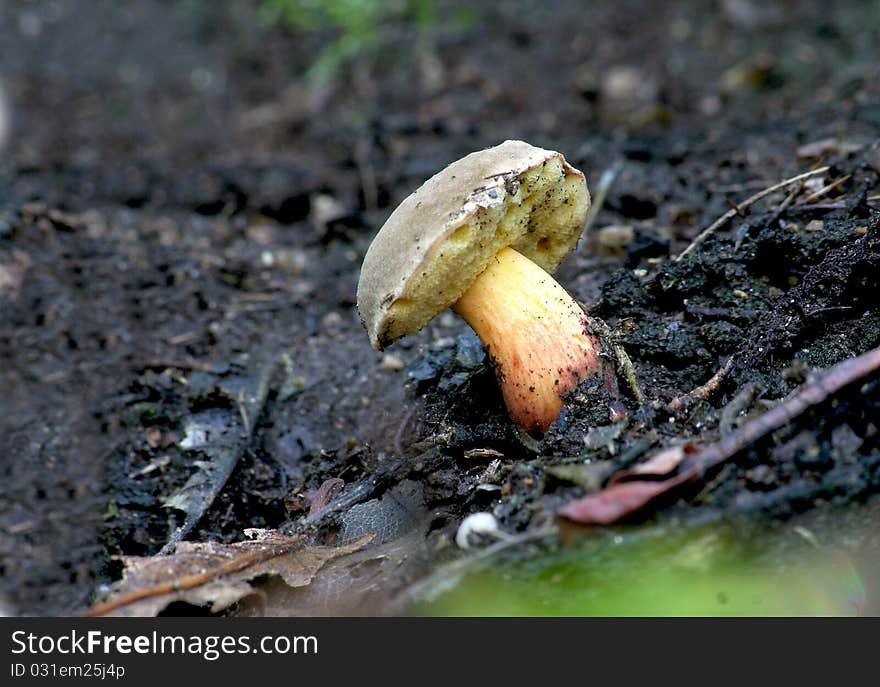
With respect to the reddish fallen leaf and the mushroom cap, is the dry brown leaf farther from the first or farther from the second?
the reddish fallen leaf

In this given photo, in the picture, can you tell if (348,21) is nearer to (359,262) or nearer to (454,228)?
(359,262)

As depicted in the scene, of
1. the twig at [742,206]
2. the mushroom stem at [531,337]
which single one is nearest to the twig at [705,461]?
the mushroom stem at [531,337]

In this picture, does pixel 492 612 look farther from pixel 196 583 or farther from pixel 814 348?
pixel 814 348

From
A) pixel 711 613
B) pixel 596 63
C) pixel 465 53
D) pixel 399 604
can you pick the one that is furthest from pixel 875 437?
pixel 465 53

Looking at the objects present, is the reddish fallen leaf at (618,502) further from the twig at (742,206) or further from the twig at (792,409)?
the twig at (742,206)

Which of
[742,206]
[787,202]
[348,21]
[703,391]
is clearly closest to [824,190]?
[787,202]

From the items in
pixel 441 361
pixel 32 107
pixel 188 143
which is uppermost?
pixel 32 107
